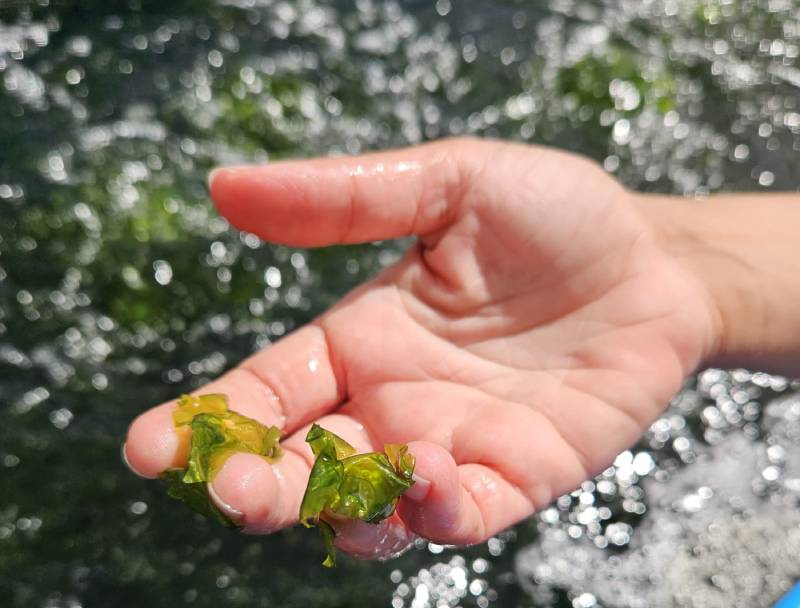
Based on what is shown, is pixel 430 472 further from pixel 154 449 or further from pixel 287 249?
pixel 287 249

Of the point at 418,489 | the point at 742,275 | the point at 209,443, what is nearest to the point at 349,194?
the point at 209,443

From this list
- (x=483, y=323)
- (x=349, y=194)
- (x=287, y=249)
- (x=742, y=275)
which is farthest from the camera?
(x=287, y=249)

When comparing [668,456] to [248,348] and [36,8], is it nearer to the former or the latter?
[248,348]

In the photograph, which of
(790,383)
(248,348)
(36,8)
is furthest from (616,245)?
(36,8)

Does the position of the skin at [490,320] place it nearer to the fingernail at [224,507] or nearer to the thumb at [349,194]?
the thumb at [349,194]

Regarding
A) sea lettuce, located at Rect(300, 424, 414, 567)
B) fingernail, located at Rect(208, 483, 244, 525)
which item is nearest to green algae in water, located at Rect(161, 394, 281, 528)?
fingernail, located at Rect(208, 483, 244, 525)

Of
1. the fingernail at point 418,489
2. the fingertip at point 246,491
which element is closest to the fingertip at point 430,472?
the fingernail at point 418,489

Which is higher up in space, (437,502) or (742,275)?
(742,275)
